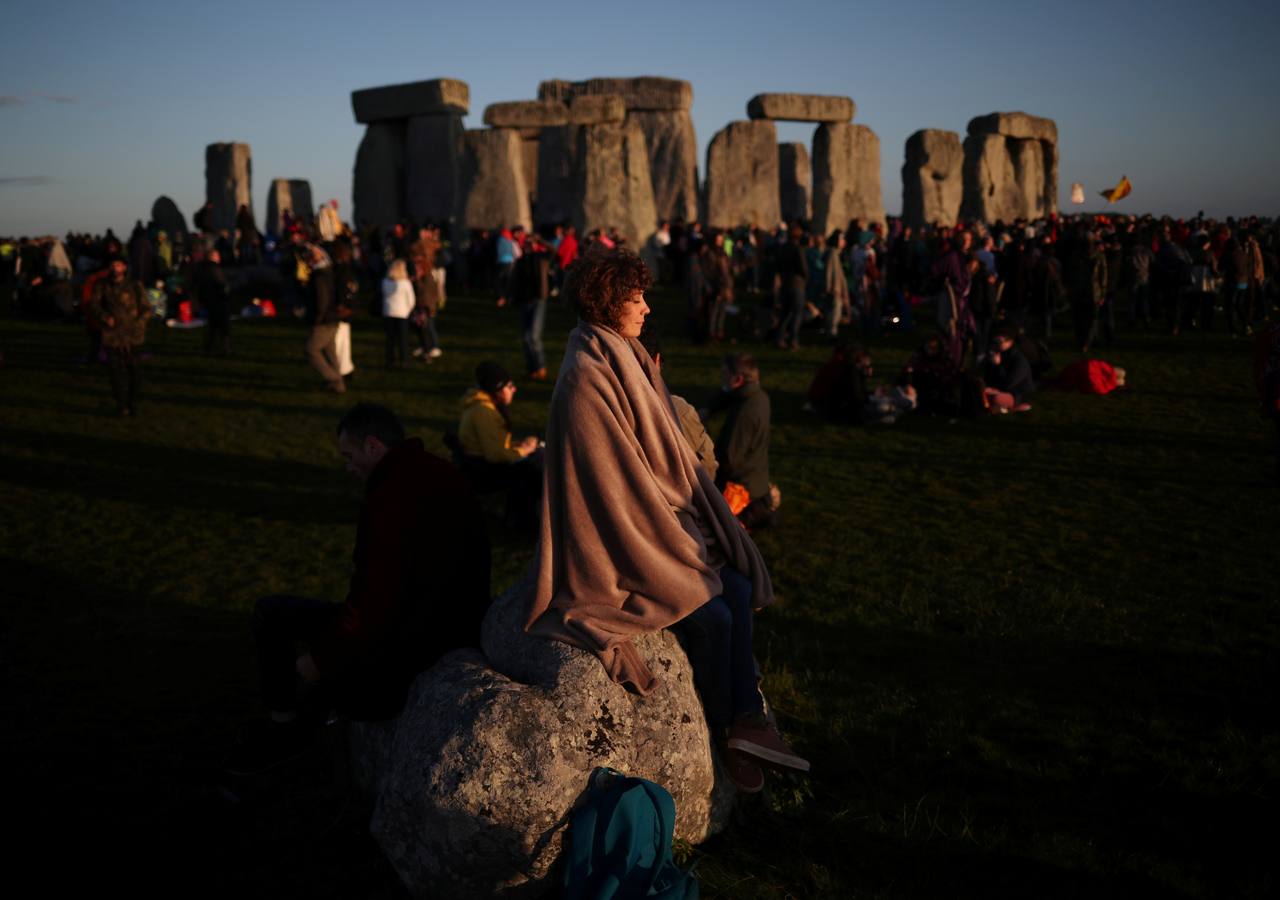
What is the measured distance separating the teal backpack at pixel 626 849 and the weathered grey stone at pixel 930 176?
2954 cm

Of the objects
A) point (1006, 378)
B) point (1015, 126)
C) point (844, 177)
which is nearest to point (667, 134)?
point (844, 177)

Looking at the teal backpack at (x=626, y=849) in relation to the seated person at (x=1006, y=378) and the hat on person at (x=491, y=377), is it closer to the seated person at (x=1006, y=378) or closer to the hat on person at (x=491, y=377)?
the hat on person at (x=491, y=377)

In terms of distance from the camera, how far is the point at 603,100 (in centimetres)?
2684

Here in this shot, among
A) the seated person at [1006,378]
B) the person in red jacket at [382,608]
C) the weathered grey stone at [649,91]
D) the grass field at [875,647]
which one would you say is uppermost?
the weathered grey stone at [649,91]

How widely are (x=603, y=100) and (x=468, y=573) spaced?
24980 mm

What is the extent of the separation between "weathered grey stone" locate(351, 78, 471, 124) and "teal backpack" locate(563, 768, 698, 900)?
28.0 metres

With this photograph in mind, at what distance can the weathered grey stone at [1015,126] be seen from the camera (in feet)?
105

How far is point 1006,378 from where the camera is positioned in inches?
472

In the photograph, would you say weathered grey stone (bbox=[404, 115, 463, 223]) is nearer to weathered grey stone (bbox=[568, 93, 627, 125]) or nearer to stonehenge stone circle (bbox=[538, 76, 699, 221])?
weathered grey stone (bbox=[568, 93, 627, 125])

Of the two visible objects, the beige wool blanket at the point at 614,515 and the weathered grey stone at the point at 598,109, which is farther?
the weathered grey stone at the point at 598,109

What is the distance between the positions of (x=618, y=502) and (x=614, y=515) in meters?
0.05

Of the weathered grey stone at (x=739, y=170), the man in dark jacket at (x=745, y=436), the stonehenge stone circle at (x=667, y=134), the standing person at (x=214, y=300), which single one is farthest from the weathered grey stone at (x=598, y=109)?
the man in dark jacket at (x=745, y=436)

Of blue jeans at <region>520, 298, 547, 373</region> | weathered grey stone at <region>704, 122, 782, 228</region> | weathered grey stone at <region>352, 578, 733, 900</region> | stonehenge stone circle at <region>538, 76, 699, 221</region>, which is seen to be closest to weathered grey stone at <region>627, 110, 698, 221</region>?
stonehenge stone circle at <region>538, 76, 699, 221</region>

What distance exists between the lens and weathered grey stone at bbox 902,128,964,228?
101 ft
